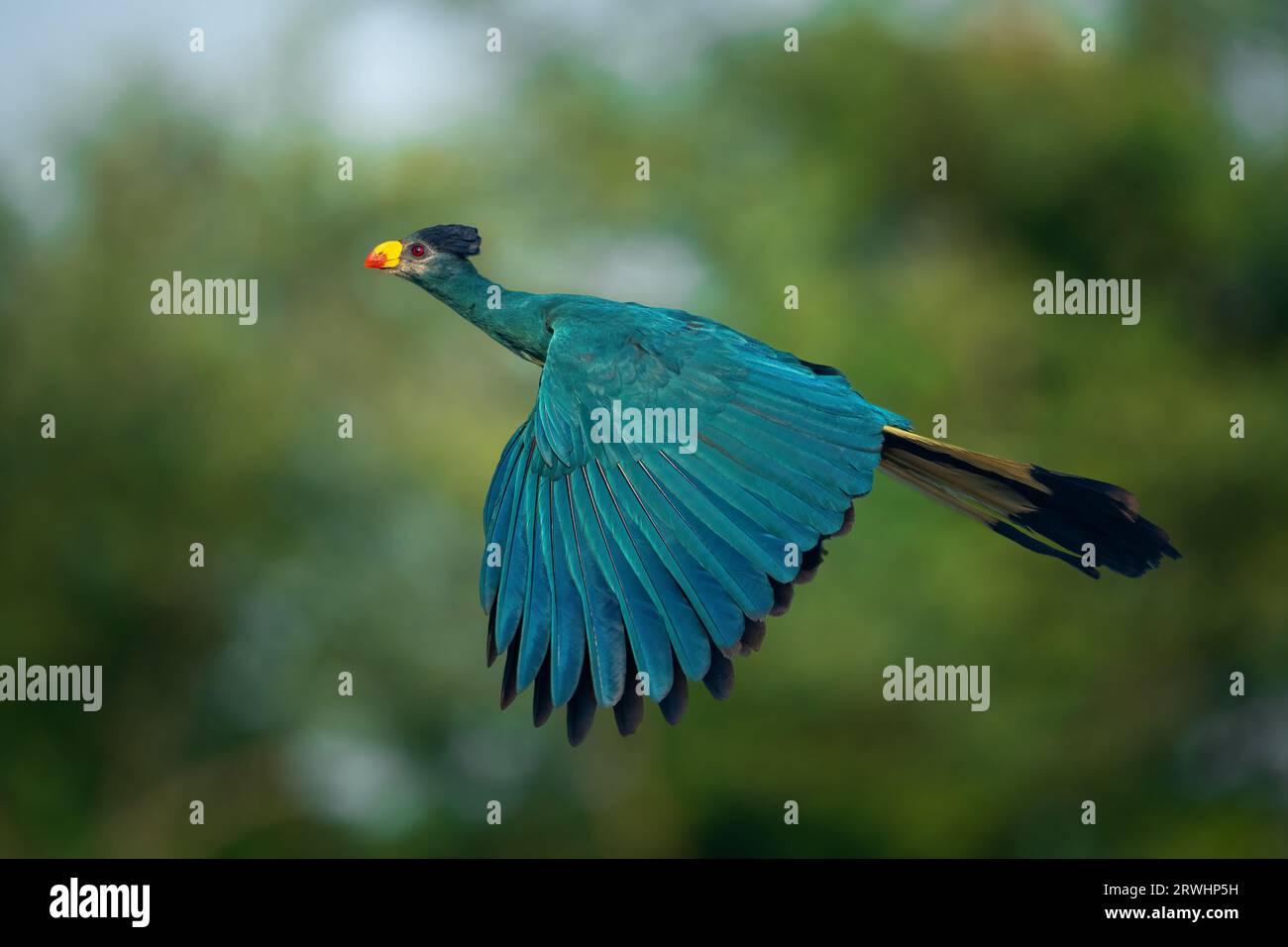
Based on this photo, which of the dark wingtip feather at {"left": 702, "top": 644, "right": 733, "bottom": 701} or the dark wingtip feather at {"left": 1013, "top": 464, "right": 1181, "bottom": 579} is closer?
the dark wingtip feather at {"left": 702, "top": 644, "right": 733, "bottom": 701}

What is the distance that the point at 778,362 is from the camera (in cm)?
515

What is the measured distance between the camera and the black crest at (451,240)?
5586 mm

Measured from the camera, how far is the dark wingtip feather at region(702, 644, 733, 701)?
410 cm

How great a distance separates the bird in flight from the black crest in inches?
11.1

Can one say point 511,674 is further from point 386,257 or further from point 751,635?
point 386,257

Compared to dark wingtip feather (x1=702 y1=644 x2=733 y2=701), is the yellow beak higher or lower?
higher

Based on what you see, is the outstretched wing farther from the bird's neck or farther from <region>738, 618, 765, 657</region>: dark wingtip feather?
the bird's neck

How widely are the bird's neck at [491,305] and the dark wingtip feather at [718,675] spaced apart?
1680 millimetres

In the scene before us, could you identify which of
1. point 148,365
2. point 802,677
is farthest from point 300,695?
point 802,677

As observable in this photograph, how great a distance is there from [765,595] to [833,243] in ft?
34.0

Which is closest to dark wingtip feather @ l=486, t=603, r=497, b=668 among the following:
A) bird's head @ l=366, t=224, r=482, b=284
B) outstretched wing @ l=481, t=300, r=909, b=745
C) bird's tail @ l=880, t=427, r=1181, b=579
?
outstretched wing @ l=481, t=300, r=909, b=745

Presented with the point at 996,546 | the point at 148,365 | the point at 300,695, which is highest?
the point at 148,365

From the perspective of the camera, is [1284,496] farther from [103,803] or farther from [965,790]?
[103,803]

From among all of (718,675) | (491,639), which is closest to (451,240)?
(491,639)
